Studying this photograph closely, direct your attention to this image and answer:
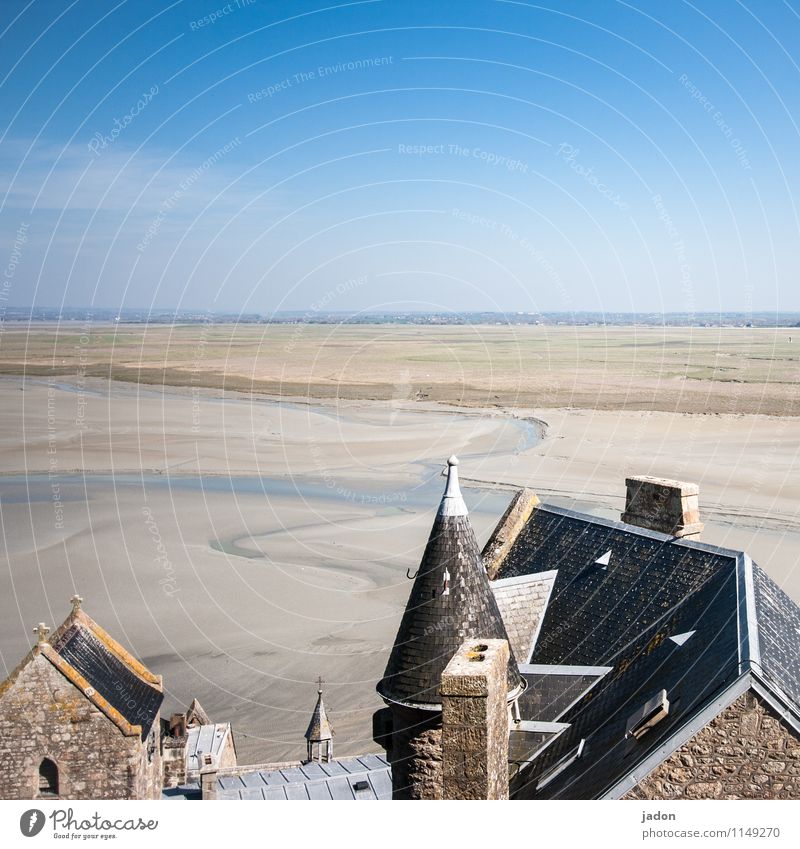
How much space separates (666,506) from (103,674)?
1017 cm

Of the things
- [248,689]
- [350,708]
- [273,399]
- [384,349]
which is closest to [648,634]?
[350,708]

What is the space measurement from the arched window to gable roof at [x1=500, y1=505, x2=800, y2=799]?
5.78m

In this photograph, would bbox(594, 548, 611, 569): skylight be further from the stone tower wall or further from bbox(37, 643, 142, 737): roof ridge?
bbox(37, 643, 142, 737): roof ridge

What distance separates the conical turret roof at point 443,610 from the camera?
489 inches

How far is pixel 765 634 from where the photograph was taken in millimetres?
13188

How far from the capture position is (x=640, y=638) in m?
16.3

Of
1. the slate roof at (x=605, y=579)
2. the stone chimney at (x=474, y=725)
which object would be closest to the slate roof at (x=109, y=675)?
the stone chimney at (x=474, y=725)

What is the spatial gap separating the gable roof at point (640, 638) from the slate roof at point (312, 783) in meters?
3.86

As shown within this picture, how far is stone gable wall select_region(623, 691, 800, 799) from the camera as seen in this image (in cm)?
1123

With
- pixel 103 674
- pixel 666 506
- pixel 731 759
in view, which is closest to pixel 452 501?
pixel 731 759

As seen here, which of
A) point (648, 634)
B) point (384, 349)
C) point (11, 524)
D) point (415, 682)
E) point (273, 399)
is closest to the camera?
point (415, 682)

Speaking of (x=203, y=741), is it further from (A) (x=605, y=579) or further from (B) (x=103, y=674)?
(A) (x=605, y=579)
